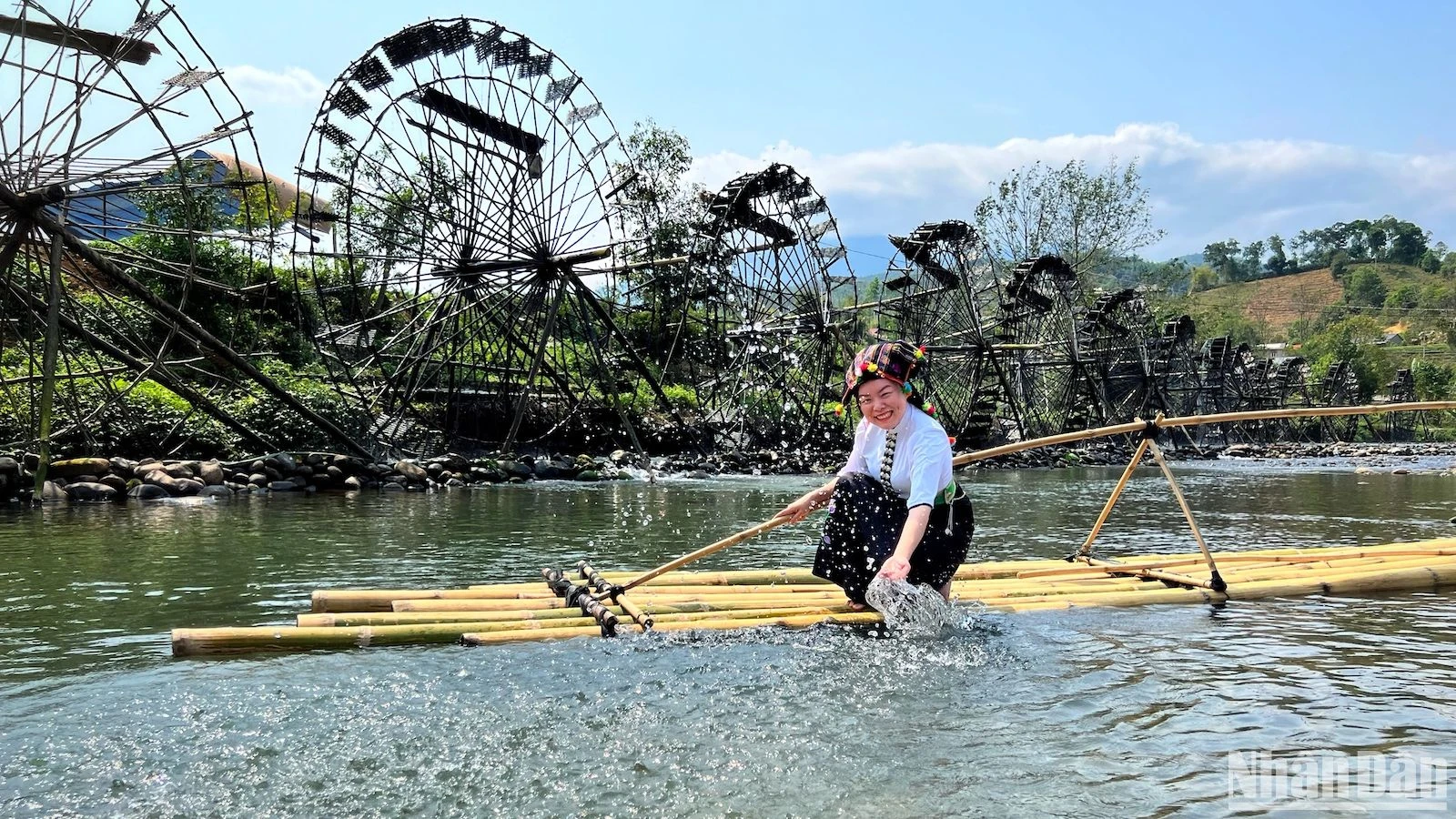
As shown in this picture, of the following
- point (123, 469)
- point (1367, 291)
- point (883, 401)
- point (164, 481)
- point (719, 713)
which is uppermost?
point (1367, 291)

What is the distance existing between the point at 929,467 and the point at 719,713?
4.30ft

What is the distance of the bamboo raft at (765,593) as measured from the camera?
4465 mm

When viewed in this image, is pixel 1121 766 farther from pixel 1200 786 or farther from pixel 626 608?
pixel 626 608

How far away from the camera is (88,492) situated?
11820 mm

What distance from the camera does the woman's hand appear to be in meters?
3.91

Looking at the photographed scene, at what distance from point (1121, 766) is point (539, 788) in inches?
70.4

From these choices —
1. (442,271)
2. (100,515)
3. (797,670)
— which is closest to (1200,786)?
(797,670)

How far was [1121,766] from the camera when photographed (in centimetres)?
321

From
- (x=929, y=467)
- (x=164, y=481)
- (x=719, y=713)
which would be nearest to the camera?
(x=719, y=713)

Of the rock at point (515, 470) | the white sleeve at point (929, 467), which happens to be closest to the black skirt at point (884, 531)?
the white sleeve at point (929, 467)

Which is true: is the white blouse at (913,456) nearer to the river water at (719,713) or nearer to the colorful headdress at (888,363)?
the colorful headdress at (888,363)

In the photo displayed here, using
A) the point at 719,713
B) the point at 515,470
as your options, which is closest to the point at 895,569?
the point at 719,713

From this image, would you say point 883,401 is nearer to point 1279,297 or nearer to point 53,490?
point 53,490

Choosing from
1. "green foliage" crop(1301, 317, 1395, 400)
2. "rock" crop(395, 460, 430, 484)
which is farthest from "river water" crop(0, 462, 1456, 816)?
"green foliage" crop(1301, 317, 1395, 400)
